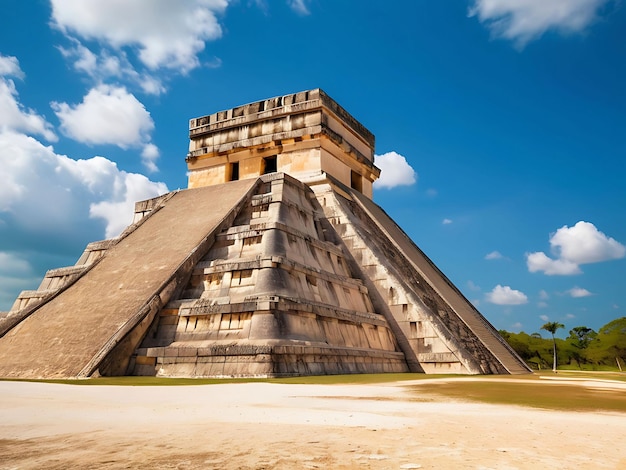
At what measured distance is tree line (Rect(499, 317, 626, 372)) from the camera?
1521 inches

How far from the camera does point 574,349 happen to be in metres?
44.9

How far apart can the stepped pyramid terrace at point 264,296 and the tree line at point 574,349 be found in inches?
1056

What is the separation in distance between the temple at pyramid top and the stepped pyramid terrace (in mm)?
87

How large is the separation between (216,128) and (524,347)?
32564 millimetres

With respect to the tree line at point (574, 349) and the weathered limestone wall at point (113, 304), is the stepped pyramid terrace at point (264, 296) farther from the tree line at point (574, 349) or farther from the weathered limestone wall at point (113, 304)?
the tree line at point (574, 349)

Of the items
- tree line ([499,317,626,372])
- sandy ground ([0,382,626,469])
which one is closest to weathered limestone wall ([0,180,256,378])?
sandy ground ([0,382,626,469])

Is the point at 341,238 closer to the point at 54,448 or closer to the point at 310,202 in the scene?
the point at 310,202

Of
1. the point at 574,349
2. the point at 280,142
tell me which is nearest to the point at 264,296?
the point at 280,142

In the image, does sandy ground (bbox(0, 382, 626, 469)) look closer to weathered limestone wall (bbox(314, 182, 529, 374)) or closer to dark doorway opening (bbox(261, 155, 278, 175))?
weathered limestone wall (bbox(314, 182, 529, 374))

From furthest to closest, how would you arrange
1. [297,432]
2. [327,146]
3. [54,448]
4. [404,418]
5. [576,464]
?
[327,146], [404,418], [297,432], [54,448], [576,464]

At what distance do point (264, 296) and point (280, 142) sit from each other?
10.2m

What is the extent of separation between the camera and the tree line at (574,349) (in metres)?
38.6

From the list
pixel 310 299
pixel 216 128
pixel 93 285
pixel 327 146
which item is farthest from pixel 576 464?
pixel 216 128

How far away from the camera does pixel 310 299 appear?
11.2m
